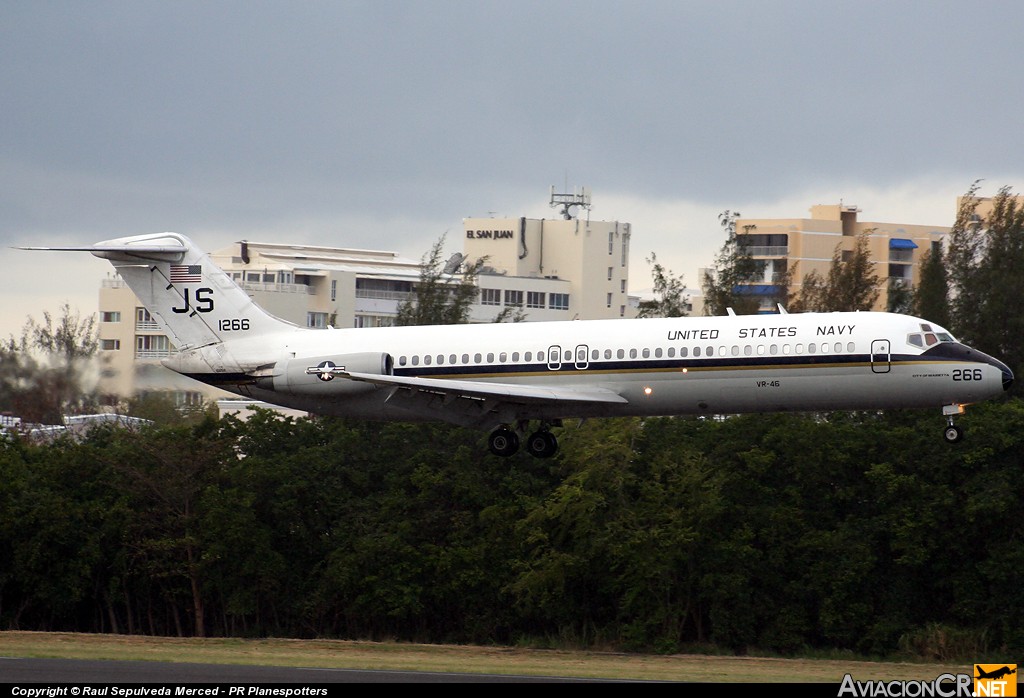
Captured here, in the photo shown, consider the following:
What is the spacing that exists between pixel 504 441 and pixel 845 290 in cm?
4917

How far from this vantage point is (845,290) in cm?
8456

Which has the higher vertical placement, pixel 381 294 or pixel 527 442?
pixel 381 294

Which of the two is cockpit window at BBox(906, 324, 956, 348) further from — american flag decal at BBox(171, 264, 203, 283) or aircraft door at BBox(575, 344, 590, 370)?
american flag decal at BBox(171, 264, 203, 283)

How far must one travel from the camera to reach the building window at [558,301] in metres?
141

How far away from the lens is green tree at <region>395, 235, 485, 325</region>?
82.9 meters

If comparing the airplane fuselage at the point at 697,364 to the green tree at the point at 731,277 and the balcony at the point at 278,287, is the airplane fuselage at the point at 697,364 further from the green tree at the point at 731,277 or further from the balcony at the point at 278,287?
the balcony at the point at 278,287

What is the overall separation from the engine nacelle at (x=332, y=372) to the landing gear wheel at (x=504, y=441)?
3300 mm

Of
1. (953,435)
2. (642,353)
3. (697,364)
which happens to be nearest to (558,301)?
(642,353)

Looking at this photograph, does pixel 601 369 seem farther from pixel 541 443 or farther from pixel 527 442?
pixel 527 442

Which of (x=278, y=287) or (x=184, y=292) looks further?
(x=278, y=287)

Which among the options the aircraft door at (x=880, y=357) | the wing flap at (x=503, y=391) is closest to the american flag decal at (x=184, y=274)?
the wing flap at (x=503, y=391)

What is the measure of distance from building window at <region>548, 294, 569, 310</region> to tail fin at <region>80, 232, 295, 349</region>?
3849 inches

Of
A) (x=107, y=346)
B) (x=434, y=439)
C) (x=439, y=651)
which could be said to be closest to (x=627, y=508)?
(x=434, y=439)

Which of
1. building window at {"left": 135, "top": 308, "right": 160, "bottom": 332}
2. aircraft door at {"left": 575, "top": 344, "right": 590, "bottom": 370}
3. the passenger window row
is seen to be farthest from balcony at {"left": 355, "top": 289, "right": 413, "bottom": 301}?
aircraft door at {"left": 575, "top": 344, "right": 590, "bottom": 370}
